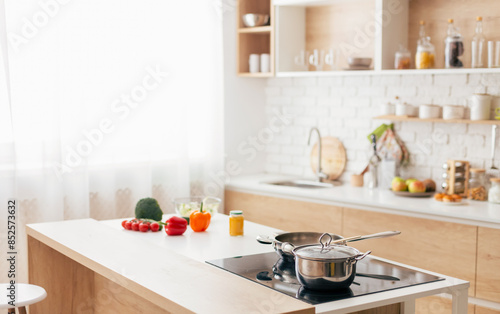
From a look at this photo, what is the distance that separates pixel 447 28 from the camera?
4461mm

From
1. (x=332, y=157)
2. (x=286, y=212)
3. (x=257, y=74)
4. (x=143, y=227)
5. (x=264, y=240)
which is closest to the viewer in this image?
(x=264, y=240)

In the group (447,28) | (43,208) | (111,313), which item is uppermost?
(447,28)

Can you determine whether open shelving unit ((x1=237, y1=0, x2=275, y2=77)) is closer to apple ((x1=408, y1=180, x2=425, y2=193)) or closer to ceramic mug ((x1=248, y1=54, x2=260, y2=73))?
ceramic mug ((x1=248, y1=54, x2=260, y2=73))

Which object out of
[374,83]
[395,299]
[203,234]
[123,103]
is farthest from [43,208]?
[395,299]

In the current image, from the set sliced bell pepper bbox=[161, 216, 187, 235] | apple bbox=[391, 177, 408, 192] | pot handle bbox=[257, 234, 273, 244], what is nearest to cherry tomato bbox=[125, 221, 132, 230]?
sliced bell pepper bbox=[161, 216, 187, 235]

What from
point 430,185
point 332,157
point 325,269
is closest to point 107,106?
point 332,157

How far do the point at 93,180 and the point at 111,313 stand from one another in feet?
5.13

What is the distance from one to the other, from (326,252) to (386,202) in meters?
1.95

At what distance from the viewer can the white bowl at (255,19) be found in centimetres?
529

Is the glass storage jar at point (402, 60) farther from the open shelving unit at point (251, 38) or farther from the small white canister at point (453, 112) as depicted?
the open shelving unit at point (251, 38)

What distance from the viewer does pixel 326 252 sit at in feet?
7.63

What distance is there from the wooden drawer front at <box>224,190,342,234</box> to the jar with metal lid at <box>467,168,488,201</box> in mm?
869

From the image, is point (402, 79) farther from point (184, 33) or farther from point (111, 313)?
point (111, 313)

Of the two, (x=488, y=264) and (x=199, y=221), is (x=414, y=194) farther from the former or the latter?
(x=199, y=221)
